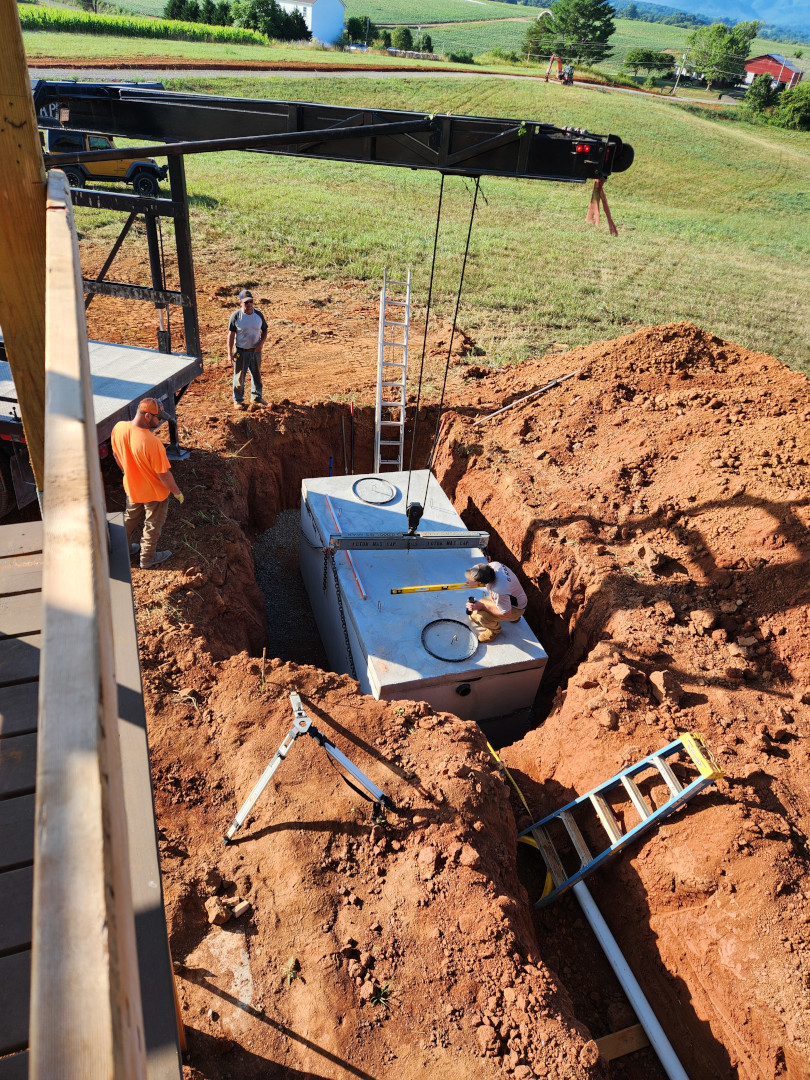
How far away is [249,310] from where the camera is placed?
32.7 feet

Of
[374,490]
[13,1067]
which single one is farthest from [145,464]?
[13,1067]

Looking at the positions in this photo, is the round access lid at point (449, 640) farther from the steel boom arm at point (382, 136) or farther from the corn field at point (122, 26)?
the corn field at point (122, 26)

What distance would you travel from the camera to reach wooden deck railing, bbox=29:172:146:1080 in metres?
0.71

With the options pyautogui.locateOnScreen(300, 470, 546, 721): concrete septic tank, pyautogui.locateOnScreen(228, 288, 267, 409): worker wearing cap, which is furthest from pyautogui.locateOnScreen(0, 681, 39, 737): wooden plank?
pyautogui.locateOnScreen(228, 288, 267, 409): worker wearing cap

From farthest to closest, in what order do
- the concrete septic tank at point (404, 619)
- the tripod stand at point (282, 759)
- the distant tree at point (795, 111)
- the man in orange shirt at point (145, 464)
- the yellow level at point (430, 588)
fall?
the distant tree at point (795, 111) → the yellow level at point (430, 588) → the concrete septic tank at point (404, 619) → the man in orange shirt at point (145, 464) → the tripod stand at point (282, 759)

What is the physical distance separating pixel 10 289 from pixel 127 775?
6.38 ft

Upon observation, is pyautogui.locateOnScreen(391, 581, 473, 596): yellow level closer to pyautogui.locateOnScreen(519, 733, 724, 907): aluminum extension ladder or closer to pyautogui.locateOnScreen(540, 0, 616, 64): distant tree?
pyautogui.locateOnScreen(519, 733, 724, 907): aluminum extension ladder

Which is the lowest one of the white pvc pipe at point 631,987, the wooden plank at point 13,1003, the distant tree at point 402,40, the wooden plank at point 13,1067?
the white pvc pipe at point 631,987

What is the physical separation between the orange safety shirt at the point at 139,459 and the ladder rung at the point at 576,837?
5092 mm

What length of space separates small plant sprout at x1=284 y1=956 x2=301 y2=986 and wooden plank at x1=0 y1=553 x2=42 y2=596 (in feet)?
9.79

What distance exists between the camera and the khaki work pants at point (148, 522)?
23.5ft

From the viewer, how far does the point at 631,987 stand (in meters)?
5.32

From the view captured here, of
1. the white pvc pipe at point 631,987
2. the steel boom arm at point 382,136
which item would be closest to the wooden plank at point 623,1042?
the white pvc pipe at point 631,987

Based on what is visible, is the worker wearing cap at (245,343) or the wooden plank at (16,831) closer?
the wooden plank at (16,831)
